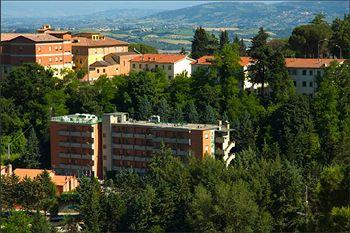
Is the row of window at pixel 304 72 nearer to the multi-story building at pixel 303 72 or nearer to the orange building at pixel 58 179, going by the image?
the multi-story building at pixel 303 72

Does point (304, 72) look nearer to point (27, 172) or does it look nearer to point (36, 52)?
point (27, 172)

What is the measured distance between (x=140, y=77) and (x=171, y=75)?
234 centimetres

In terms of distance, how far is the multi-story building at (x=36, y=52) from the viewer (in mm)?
17266

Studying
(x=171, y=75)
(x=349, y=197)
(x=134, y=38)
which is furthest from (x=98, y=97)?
(x=134, y=38)

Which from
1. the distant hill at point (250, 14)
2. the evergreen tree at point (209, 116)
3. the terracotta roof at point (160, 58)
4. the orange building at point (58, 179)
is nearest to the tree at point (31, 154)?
the orange building at point (58, 179)

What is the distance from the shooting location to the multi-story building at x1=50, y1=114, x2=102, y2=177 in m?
14.4

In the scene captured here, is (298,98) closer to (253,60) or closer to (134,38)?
(253,60)

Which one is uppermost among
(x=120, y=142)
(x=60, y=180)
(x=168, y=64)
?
(x=168, y=64)

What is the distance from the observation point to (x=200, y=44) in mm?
19422

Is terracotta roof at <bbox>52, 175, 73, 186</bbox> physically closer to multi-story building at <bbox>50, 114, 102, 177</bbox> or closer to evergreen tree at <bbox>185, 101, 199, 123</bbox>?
multi-story building at <bbox>50, 114, 102, 177</bbox>

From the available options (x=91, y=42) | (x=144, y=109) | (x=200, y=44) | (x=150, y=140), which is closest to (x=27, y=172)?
(x=150, y=140)

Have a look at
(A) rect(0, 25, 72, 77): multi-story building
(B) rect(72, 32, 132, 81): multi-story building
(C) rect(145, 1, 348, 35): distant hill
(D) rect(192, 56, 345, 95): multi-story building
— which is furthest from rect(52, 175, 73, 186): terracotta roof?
(C) rect(145, 1, 348, 35): distant hill

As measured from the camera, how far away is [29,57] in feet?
56.7

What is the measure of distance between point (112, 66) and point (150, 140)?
466 centimetres
